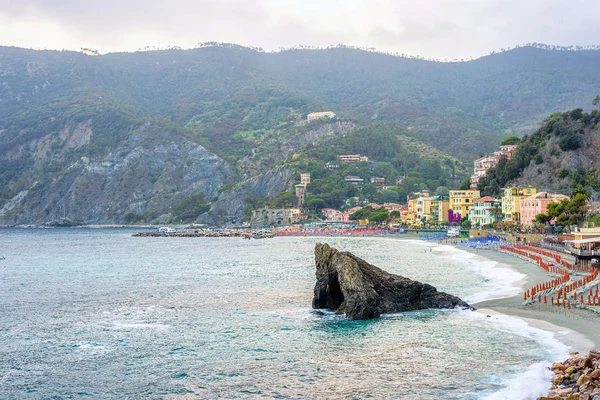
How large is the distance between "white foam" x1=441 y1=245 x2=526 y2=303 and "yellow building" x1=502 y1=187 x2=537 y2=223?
3336cm

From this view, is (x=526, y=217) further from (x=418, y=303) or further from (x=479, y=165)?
(x=418, y=303)

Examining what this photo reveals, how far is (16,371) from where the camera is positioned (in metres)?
25.4

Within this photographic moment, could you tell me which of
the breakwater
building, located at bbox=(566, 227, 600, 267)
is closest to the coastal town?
building, located at bbox=(566, 227, 600, 267)

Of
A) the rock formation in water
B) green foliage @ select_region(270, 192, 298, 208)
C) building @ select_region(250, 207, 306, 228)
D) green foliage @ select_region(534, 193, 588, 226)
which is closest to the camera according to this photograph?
the rock formation in water

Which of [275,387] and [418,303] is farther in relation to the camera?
[418,303]

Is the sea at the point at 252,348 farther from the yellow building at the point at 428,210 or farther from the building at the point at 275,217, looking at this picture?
the building at the point at 275,217

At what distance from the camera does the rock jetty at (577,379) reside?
1889 centimetres

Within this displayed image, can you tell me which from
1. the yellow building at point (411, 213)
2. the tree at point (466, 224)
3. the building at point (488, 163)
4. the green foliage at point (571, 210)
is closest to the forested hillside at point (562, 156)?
the tree at point (466, 224)

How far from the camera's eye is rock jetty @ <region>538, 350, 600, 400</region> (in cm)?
1889

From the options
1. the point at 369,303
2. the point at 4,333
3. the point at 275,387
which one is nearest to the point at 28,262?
the point at 4,333

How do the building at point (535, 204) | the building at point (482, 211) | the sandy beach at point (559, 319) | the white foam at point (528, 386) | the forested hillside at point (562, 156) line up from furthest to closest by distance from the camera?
the building at point (482, 211) → the forested hillside at point (562, 156) → the building at point (535, 204) → the sandy beach at point (559, 319) → the white foam at point (528, 386)

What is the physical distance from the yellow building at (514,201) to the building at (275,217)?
2951 inches

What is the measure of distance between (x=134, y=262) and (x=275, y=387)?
194ft

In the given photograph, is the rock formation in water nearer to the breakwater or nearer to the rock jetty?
the breakwater
